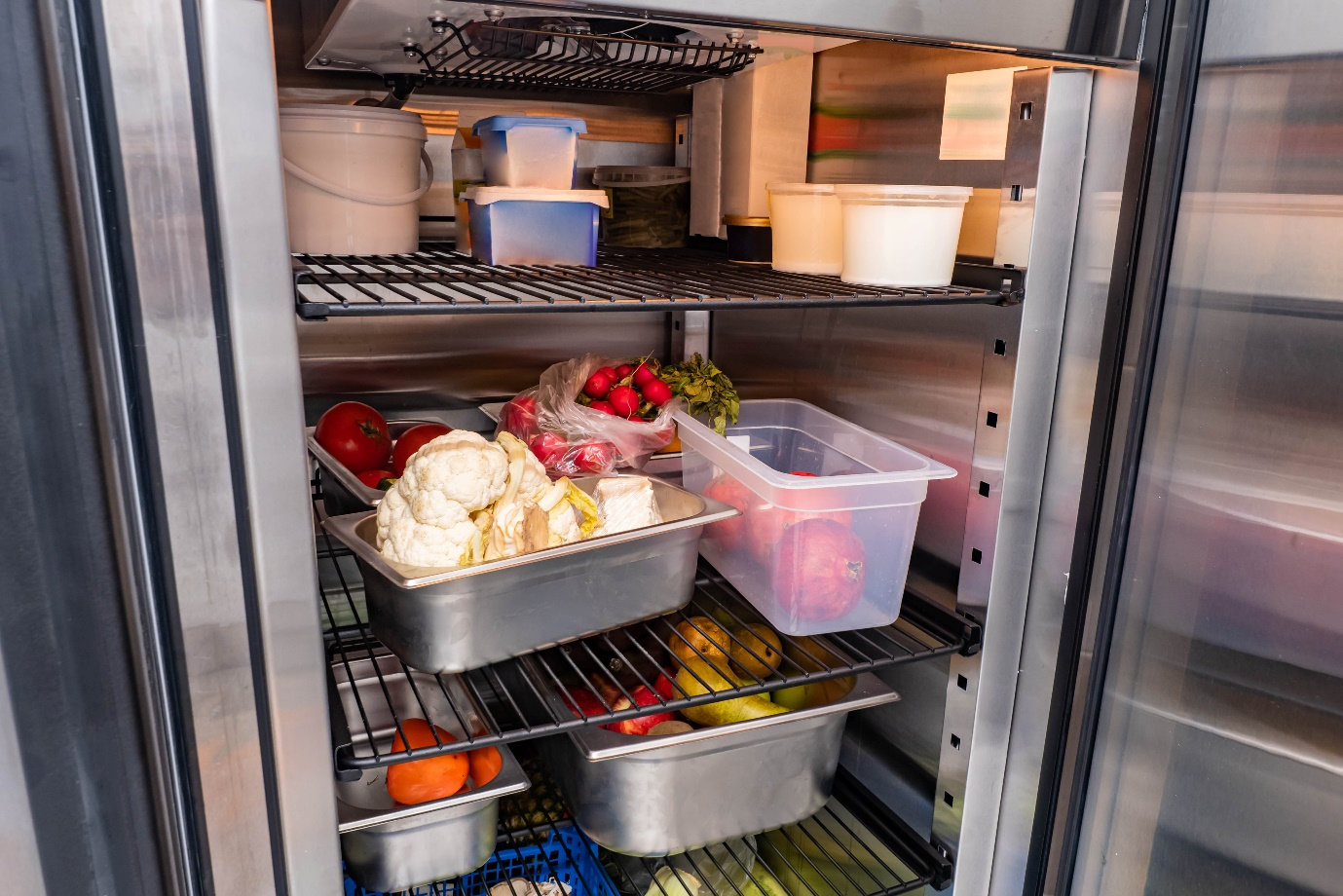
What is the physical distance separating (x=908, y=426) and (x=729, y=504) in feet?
0.87

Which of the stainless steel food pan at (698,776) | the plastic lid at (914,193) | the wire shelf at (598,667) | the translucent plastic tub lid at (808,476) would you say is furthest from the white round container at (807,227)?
the stainless steel food pan at (698,776)

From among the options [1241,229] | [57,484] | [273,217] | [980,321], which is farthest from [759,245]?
[57,484]

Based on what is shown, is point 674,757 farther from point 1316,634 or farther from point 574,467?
point 1316,634

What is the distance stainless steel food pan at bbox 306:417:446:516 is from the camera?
45.1 inches

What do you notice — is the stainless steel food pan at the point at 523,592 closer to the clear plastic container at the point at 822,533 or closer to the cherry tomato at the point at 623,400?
the clear plastic container at the point at 822,533

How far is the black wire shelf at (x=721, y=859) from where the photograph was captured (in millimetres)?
1294

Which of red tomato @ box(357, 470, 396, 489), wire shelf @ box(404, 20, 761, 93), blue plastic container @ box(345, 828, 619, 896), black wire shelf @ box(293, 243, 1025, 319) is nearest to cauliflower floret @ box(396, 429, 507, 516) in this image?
black wire shelf @ box(293, 243, 1025, 319)

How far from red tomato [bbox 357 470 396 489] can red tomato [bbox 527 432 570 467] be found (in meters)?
0.20

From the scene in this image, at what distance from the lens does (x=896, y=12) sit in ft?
2.73

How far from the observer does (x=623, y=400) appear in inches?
53.9

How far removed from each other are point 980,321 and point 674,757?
2.06ft

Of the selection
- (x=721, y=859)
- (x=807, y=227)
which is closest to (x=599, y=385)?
(x=807, y=227)

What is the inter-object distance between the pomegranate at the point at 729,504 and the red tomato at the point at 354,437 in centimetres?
47

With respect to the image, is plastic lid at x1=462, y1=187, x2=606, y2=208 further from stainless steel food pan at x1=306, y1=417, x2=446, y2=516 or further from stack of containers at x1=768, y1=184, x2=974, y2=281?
stainless steel food pan at x1=306, y1=417, x2=446, y2=516
